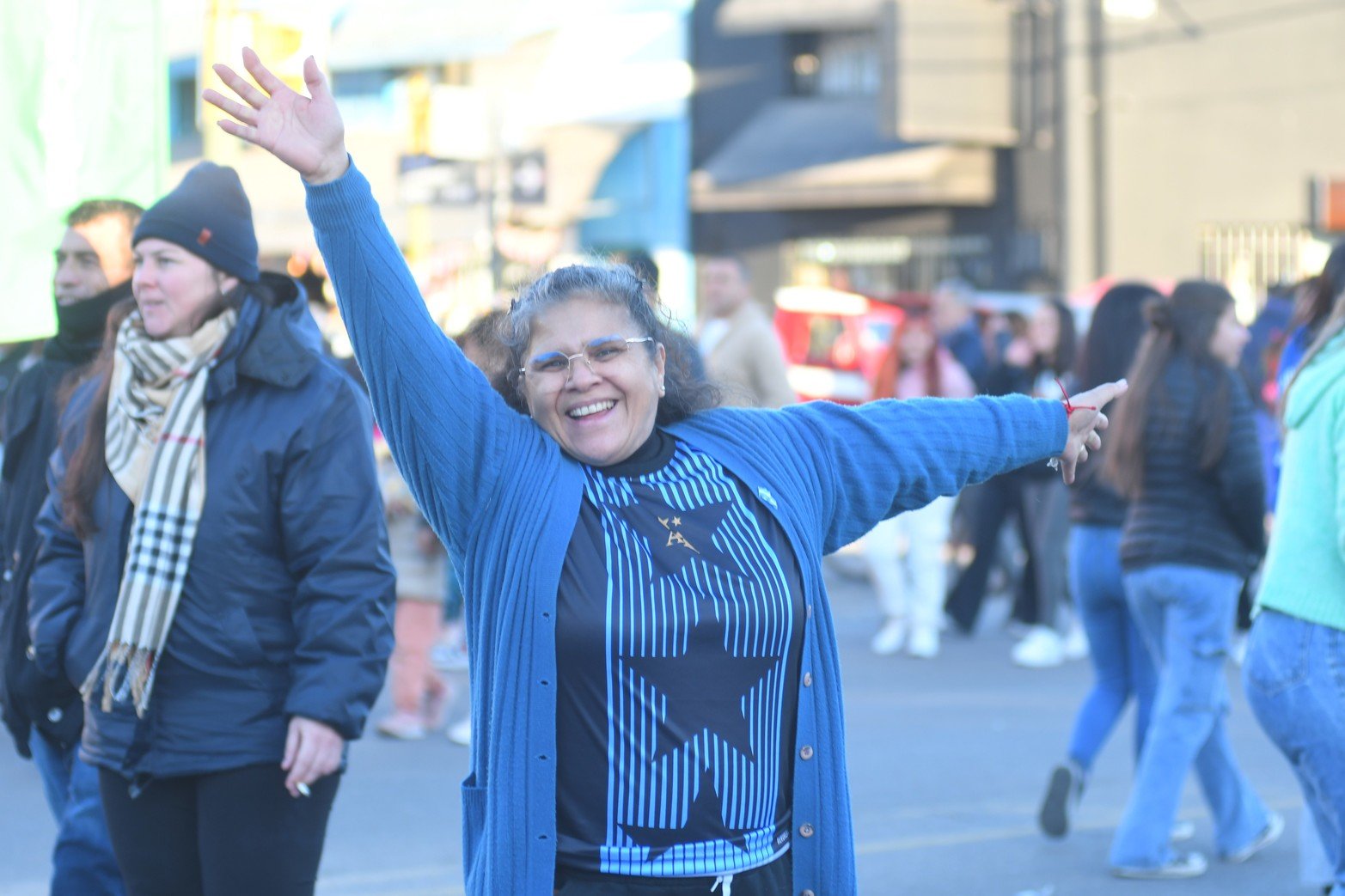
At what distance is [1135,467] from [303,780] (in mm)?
3392

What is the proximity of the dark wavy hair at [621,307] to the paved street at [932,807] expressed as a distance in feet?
10.7

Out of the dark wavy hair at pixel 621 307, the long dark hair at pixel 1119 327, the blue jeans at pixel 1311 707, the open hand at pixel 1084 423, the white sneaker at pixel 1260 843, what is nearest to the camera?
the dark wavy hair at pixel 621 307

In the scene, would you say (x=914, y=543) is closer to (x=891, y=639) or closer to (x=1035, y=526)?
(x=891, y=639)

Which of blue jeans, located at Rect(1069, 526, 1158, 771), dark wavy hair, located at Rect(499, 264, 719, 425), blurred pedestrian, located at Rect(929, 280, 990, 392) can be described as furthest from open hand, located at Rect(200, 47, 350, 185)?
blurred pedestrian, located at Rect(929, 280, 990, 392)

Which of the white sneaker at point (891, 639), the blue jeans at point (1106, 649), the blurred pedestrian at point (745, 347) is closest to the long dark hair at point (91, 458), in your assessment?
the blue jeans at point (1106, 649)

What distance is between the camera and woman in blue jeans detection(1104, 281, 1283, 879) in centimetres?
597

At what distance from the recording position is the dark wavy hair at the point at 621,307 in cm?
309

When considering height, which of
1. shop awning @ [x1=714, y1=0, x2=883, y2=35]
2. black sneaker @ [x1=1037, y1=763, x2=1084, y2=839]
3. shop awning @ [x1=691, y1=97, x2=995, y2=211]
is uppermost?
shop awning @ [x1=714, y1=0, x2=883, y2=35]

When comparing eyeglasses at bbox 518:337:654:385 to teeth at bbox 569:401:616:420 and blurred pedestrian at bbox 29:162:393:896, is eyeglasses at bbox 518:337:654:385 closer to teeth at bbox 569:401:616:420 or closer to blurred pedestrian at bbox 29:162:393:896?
teeth at bbox 569:401:616:420

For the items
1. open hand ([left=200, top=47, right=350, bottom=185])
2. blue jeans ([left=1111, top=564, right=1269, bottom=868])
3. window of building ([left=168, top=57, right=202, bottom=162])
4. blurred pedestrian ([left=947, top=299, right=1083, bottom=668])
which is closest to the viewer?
open hand ([left=200, top=47, right=350, bottom=185])

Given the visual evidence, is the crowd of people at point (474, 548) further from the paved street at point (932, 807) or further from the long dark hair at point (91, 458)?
the paved street at point (932, 807)

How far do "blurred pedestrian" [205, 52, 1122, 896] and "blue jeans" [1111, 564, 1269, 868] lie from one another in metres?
3.18

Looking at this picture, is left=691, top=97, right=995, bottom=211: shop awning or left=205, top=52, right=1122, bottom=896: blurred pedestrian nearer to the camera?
left=205, top=52, right=1122, bottom=896: blurred pedestrian

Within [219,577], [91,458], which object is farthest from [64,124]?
[219,577]
